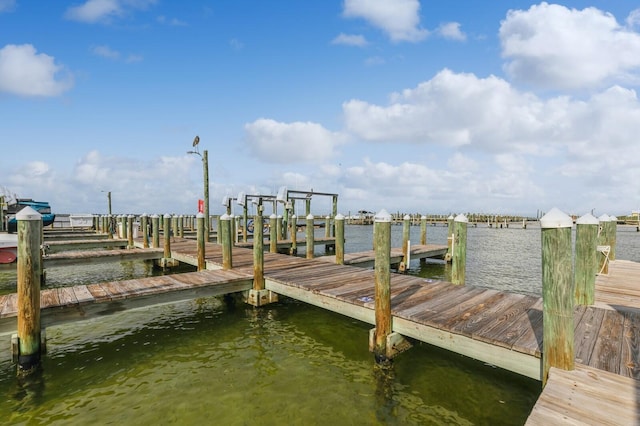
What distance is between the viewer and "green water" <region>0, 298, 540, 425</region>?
4188mm

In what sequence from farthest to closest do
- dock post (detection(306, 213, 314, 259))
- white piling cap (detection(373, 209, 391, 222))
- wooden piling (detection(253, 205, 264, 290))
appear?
dock post (detection(306, 213, 314, 259))
wooden piling (detection(253, 205, 264, 290))
white piling cap (detection(373, 209, 391, 222))

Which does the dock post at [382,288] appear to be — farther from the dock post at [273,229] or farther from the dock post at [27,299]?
the dock post at [273,229]

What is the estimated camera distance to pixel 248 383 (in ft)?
16.2

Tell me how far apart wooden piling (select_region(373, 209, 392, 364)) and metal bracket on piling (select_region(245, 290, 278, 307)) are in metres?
3.77

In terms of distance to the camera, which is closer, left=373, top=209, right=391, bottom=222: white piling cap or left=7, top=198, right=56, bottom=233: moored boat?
left=373, top=209, right=391, bottom=222: white piling cap

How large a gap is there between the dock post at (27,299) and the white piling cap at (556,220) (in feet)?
22.7

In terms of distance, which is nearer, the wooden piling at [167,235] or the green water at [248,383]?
the green water at [248,383]

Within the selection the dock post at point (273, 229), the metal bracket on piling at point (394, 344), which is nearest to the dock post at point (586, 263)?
the metal bracket on piling at point (394, 344)

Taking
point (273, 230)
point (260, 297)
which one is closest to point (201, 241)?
point (260, 297)

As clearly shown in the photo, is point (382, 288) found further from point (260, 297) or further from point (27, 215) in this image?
point (27, 215)

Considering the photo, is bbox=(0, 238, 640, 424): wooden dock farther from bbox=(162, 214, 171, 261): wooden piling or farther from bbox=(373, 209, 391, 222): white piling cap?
bbox=(162, 214, 171, 261): wooden piling

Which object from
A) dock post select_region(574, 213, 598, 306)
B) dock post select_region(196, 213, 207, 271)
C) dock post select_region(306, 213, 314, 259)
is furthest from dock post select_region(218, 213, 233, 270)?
dock post select_region(574, 213, 598, 306)

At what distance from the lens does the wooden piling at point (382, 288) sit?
17.0ft

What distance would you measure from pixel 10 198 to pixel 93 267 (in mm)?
18721
